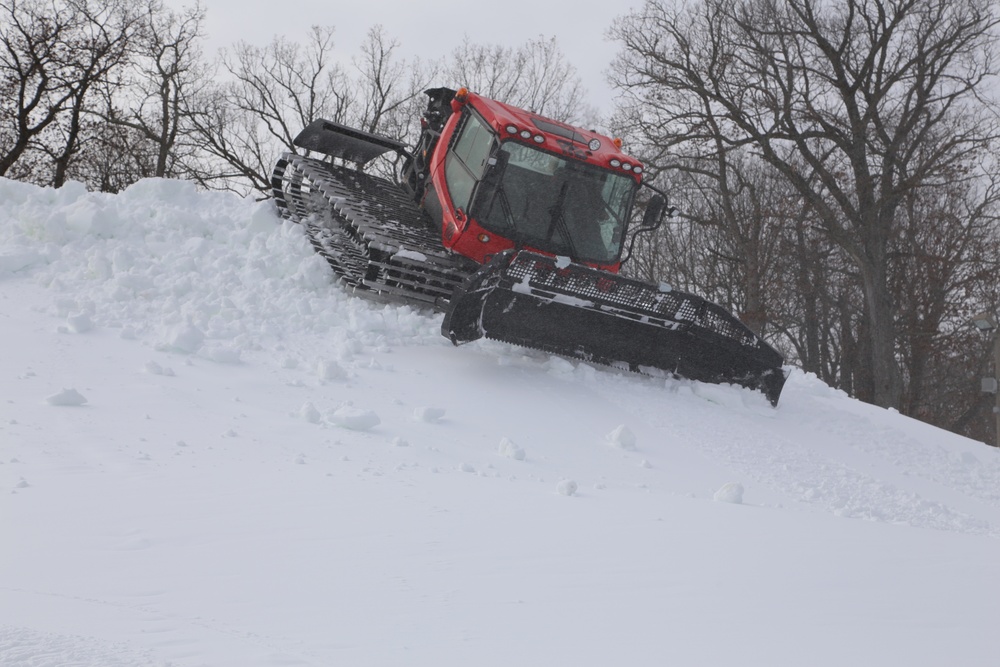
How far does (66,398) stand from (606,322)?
174 inches

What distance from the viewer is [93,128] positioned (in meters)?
25.2

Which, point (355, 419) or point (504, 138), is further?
point (504, 138)

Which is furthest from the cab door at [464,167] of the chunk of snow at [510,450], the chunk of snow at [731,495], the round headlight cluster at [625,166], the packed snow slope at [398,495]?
the chunk of snow at [731,495]

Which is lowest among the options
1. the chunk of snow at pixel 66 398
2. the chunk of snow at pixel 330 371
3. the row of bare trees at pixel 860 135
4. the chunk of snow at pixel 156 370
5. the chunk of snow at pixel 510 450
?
the chunk of snow at pixel 66 398

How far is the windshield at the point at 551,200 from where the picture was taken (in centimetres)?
861

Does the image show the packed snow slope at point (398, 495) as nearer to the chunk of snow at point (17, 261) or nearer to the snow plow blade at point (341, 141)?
the chunk of snow at point (17, 261)

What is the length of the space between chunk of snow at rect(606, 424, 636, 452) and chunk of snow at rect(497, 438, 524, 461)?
3.04ft

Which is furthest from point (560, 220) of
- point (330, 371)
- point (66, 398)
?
point (66, 398)

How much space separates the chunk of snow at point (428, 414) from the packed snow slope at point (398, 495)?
2cm

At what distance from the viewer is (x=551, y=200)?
8.73 metres

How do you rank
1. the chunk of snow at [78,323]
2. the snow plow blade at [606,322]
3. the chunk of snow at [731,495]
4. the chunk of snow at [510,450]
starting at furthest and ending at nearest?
the snow plow blade at [606,322], the chunk of snow at [78,323], the chunk of snow at [510,450], the chunk of snow at [731,495]

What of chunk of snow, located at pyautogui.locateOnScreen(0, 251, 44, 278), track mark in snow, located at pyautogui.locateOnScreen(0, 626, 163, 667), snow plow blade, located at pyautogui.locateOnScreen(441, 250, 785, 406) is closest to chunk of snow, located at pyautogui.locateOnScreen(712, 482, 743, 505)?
snow plow blade, located at pyautogui.locateOnScreen(441, 250, 785, 406)

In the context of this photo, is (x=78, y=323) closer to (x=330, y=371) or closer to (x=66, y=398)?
(x=66, y=398)

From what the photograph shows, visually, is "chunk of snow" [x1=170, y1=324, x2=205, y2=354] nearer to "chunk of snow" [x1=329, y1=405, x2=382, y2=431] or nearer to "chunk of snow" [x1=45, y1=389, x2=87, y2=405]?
"chunk of snow" [x1=45, y1=389, x2=87, y2=405]
